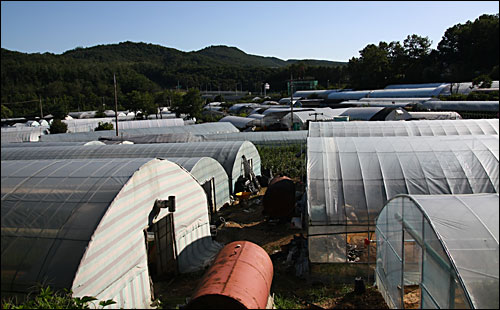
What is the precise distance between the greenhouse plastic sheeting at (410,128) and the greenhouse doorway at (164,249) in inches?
418

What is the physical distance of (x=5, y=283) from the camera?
5578mm

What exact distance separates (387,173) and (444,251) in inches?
210

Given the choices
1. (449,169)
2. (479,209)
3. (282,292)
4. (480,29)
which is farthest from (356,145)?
(479,209)

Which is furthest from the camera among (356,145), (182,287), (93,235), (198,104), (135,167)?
(198,104)

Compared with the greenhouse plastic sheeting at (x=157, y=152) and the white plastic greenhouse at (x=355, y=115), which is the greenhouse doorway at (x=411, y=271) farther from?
the white plastic greenhouse at (x=355, y=115)

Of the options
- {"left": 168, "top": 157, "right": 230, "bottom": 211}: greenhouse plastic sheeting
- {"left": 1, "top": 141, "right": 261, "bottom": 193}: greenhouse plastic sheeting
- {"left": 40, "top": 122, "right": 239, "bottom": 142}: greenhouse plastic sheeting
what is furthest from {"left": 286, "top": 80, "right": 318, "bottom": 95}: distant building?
{"left": 168, "top": 157, "right": 230, "bottom": 211}: greenhouse plastic sheeting

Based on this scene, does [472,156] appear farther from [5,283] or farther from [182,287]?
[5,283]

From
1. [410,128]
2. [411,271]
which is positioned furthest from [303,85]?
[411,271]

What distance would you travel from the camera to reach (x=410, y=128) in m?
17.4

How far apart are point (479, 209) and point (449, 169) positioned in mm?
4915

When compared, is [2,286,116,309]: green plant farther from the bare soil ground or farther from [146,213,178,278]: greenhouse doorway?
[146,213,178,278]: greenhouse doorway

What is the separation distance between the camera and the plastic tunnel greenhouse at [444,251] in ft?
14.3

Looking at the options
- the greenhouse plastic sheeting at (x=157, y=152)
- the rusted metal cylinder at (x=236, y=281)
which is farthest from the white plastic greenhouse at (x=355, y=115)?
the rusted metal cylinder at (x=236, y=281)

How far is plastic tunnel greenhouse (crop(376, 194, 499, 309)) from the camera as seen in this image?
4363mm
